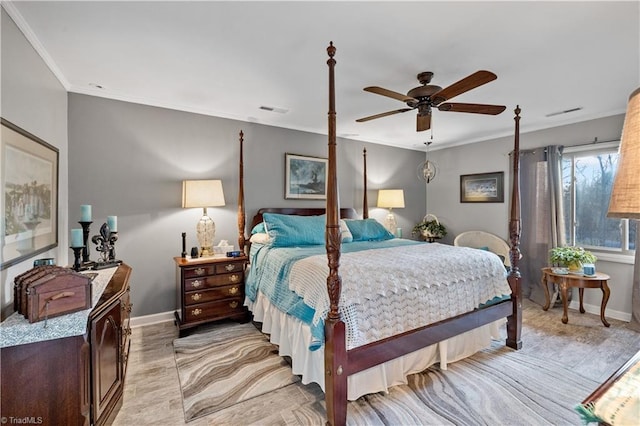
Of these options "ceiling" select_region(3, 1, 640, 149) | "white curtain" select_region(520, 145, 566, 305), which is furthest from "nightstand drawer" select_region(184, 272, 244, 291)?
"white curtain" select_region(520, 145, 566, 305)

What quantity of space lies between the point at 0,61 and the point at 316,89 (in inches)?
86.6

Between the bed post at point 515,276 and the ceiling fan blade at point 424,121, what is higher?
the ceiling fan blade at point 424,121

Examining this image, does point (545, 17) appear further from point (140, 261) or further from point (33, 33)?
point (140, 261)

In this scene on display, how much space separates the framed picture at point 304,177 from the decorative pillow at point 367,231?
723 mm

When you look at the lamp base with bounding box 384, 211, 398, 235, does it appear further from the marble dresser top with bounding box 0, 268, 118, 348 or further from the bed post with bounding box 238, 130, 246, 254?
the marble dresser top with bounding box 0, 268, 118, 348

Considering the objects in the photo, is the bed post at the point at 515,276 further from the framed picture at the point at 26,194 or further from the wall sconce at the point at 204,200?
the framed picture at the point at 26,194

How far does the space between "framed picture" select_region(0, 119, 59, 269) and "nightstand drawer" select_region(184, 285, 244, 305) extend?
121 centimetres

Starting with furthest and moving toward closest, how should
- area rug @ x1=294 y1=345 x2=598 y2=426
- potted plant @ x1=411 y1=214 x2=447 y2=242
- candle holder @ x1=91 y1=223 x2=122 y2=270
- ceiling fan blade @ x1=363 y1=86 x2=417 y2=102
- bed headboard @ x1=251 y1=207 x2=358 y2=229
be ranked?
potted plant @ x1=411 y1=214 x2=447 y2=242
bed headboard @ x1=251 y1=207 x2=358 y2=229
candle holder @ x1=91 y1=223 x2=122 y2=270
ceiling fan blade @ x1=363 y1=86 x2=417 y2=102
area rug @ x1=294 y1=345 x2=598 y2=426

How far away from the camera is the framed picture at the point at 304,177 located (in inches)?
163

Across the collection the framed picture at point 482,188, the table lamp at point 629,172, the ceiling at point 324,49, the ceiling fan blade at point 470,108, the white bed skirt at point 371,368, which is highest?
the ceiling at point 324,49

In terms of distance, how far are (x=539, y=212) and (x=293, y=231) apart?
358 cm

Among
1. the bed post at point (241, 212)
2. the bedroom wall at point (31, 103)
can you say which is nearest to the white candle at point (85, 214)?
the bedroom wall at point (31, 103)

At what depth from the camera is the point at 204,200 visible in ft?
10.2

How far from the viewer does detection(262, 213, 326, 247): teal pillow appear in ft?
9.99
